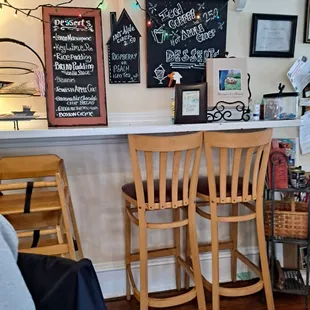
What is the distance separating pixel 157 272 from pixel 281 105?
1.35m

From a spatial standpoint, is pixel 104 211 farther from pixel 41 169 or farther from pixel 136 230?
pixel 41 169

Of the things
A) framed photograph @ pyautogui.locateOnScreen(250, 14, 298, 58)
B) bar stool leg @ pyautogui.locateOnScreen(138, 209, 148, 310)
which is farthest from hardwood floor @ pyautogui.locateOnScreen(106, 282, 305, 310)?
framed photograph @ pyautogui.locateOnScreen(250, 14, 298, 58)

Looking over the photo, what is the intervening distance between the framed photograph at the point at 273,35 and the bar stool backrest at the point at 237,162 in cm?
69

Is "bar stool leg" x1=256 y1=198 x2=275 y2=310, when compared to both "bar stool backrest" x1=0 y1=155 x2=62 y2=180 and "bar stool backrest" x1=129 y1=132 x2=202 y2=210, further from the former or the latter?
"bar stool backrest" x1=0 y1=155 x2=62 y2=180

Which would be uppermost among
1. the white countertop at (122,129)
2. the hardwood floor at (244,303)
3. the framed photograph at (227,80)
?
the framed photograph at (227,80)

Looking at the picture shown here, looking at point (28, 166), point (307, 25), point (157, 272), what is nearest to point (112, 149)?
point (28, 166)

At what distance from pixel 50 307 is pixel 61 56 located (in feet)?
4.70

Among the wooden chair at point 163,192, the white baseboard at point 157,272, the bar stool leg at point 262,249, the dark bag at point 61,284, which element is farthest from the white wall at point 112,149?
the dark bag at point 61,284

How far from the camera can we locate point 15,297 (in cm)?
82

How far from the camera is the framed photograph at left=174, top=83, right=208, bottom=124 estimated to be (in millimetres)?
1912

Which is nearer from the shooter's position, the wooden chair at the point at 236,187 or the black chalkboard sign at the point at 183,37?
the wooden chair at the point at 236,187

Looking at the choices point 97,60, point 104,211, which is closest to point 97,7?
point 97,60

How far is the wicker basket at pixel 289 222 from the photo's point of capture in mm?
2031

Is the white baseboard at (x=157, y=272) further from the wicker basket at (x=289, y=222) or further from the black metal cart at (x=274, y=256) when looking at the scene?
the wicker basket at (x=289, y=222)
